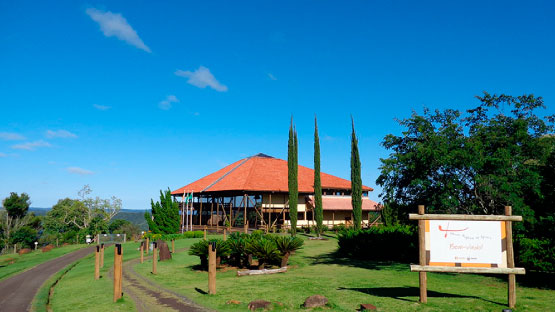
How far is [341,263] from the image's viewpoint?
1938 centimetres

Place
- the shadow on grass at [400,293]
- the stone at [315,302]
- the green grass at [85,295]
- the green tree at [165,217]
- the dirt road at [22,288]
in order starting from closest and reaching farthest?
the stone at [315,302]
the shadow on grass at [400,293]
the green grass at [85,295]
the dirt road at [22,288]
the green tree at [165,217]

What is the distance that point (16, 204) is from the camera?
5972 cm

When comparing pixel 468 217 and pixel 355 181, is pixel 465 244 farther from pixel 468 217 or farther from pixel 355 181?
pixel 355 181

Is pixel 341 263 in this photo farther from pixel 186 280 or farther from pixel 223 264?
pixel 186 280

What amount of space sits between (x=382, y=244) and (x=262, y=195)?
23.3 metres

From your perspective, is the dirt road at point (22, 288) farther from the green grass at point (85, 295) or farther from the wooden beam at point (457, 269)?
the wooden beam at point (457, 269)

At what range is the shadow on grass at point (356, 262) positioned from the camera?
1742cm

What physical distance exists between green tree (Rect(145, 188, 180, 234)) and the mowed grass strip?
22501mm

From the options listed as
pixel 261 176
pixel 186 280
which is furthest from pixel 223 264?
pixel 261 176

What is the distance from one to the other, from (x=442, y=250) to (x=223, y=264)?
474 inches

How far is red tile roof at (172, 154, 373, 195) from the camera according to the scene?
1665 inches

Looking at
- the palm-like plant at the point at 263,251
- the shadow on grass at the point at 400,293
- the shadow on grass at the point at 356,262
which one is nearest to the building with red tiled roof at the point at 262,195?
the shadow on grass at the point at 356,262

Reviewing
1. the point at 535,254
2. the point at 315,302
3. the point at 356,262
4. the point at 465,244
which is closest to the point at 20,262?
the point at 356,262

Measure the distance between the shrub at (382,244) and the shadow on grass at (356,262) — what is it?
0.62 meters
